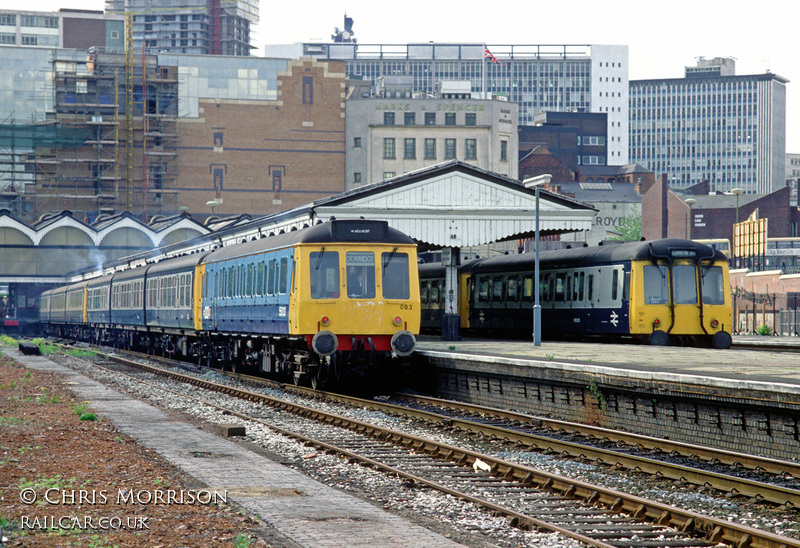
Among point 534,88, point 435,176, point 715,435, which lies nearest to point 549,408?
point 715,435

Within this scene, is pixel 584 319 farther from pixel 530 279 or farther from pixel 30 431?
pixel 30 431

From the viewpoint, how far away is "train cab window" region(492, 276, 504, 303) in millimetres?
37062

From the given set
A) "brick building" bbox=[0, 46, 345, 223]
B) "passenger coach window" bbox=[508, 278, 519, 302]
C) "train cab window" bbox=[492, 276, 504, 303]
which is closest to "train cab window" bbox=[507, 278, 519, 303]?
"passenger coach window" bbox=[508, 278, 519, 302]

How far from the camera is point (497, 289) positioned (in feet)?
123

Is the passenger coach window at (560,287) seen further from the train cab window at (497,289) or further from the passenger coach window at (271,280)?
the passenger coach window at (271,280)

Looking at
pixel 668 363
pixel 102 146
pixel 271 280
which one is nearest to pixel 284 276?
pixel 271 280

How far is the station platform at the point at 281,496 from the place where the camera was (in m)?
8.84

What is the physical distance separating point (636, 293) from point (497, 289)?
33.3 feet

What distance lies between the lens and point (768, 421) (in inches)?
554

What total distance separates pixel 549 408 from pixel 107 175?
283ft

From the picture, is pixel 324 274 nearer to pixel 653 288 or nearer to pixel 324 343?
pixel 324 343

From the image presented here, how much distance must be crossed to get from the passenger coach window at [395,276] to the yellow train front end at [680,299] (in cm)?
763

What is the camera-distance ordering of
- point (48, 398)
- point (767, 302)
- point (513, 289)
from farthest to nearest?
point (767, 302)
point (513, 289)
point (48, 398)

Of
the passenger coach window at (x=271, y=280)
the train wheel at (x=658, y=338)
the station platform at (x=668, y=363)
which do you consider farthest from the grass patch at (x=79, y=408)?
the train wheel at (x=658, y=338)
